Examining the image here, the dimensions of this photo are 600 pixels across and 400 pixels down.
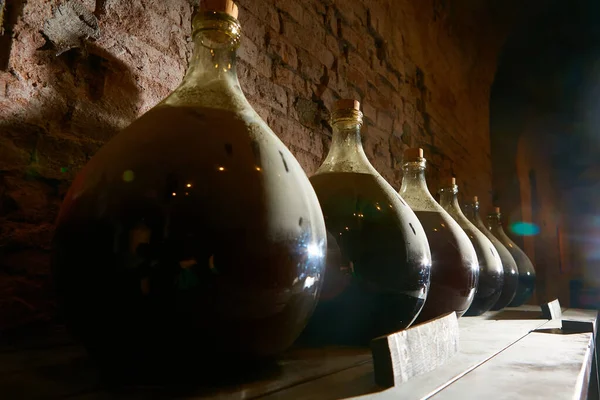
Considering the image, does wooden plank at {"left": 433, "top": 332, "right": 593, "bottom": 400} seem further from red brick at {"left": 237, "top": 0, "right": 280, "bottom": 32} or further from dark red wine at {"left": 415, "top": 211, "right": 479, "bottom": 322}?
red brick at {"left": 237, "top": 0, "right": 280, "bottom": 32}

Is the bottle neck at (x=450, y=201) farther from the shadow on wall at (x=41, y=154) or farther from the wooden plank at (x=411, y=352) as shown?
the shadow on wall at (x=41, y=154)

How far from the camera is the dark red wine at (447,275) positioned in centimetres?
83

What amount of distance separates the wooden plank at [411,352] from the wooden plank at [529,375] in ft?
0.12

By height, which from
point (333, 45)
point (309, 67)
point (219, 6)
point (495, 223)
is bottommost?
point (495, 223)

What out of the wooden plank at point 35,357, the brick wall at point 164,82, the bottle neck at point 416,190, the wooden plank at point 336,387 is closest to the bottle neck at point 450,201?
the bottle neck at point 416,190

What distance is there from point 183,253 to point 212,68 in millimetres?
261

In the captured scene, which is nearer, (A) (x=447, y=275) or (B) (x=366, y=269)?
(B) (x=366, y=269)

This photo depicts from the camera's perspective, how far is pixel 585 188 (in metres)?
3.31

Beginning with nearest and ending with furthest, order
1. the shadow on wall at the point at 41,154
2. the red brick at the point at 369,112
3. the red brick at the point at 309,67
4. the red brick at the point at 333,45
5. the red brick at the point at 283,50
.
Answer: the shadow on wall at the point at 41,154 → the red brick at the point at 283,50 → the red brick at the point at 309,67 → the red brick at the point at 333,45 → the red brick at the point at 369,112

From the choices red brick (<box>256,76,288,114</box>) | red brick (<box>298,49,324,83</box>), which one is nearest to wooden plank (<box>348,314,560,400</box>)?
red brick (<box>256,76,288,114</box>)

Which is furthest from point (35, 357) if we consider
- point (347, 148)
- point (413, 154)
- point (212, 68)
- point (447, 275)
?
point (413, 154)

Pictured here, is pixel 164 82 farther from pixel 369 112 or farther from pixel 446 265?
pixel 369 112

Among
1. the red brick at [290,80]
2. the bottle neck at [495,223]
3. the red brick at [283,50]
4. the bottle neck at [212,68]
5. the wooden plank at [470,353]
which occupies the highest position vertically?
the red brick at [283,50]

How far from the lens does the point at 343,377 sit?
47cm
